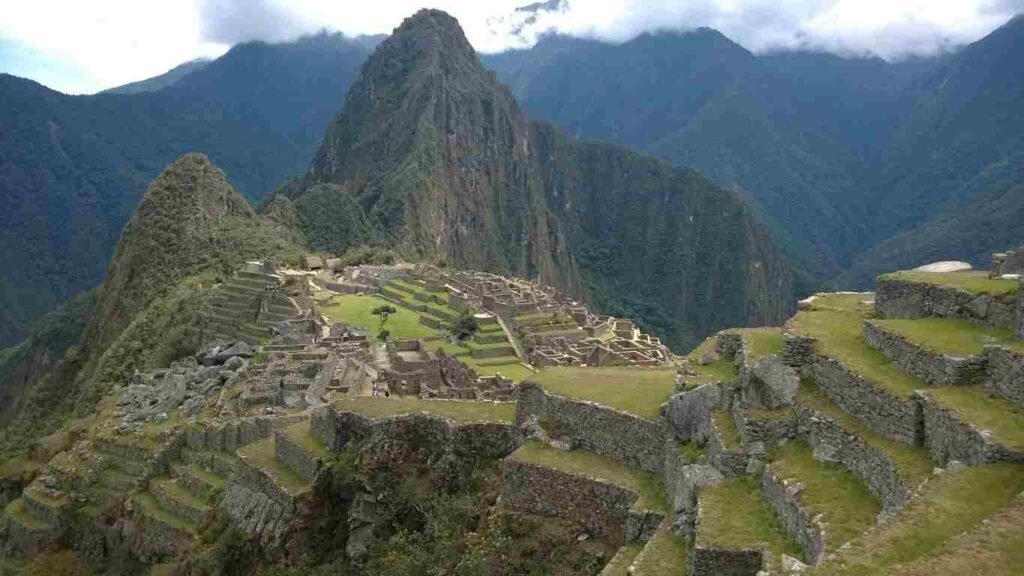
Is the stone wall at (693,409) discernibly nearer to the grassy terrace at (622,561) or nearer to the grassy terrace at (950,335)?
the grassy terrace at (622,561)

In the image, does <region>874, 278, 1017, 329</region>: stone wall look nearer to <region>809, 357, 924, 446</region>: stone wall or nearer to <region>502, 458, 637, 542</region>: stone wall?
<region>809, 357, 924, 446</region>: stone wall

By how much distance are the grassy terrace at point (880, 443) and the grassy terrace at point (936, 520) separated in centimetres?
51

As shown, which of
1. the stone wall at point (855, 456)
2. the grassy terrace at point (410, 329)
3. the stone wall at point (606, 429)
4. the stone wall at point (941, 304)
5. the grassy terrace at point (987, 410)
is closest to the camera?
the grassy terrace at point (987, 410)

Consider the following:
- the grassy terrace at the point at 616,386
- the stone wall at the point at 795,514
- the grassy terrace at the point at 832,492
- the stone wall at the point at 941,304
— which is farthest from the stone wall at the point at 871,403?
the grassy terrace at the point at 616,386

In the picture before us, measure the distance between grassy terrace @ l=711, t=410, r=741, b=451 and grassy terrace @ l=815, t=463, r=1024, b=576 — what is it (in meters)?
2.94

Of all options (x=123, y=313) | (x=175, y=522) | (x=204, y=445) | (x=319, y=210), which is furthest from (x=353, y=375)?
(x=319, y=210)

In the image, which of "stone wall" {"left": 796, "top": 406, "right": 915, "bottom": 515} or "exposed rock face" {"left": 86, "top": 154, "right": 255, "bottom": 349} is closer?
"stone wall" {"left": 796, "top": 406, "right": 915, "bottom": 515}

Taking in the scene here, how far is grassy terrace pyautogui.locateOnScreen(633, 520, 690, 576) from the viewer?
8539 millimetres

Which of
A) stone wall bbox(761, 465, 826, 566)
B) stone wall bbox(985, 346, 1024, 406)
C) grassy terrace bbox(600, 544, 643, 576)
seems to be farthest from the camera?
grassy terrace bbox(600, 544, 643, 576)

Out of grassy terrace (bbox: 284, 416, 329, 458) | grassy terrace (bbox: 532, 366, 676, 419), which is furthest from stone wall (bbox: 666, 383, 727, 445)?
grassy terrace (bbox: 284, 416, 329, 458)

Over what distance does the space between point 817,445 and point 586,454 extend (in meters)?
3.92

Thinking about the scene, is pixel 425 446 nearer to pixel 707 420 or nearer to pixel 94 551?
pixel 707 420

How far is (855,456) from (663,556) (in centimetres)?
222

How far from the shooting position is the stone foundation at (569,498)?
443 inches
